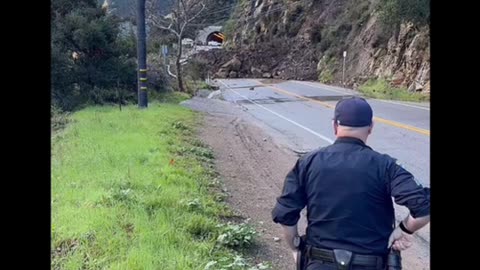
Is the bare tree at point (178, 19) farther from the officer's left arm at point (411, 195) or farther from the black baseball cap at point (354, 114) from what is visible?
the officer's left arm at point (411, 195)

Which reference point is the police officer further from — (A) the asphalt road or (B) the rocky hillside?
(B) the rocky hillside

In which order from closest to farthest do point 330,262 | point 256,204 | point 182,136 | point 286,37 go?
point 330,262, point 256,204, point 182,136, point 286,37

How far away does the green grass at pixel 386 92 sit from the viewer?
26.5m

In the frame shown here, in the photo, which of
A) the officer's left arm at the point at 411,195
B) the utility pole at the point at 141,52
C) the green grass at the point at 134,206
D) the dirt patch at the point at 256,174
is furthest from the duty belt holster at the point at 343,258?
the utility pole at the point at 141,52

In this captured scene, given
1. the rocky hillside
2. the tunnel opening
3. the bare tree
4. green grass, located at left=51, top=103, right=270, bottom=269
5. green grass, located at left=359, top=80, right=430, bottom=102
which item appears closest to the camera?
green grass, located at left=51, top=103, right=270, bottom=269

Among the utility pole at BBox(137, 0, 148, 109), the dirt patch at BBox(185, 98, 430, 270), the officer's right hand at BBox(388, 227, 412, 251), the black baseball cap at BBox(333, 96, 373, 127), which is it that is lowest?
the dirt patch at BBox(185, 98, 430, 270)

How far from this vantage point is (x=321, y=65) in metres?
48.9

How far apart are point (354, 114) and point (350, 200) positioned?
0.43 m

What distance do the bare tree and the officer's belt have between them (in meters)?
30.5

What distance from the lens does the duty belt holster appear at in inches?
114

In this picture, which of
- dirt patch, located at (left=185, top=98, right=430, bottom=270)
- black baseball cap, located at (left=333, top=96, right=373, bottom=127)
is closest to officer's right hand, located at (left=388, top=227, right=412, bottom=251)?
black baseball cap, located at (left=333, top=96, right=373, bottom=127)
